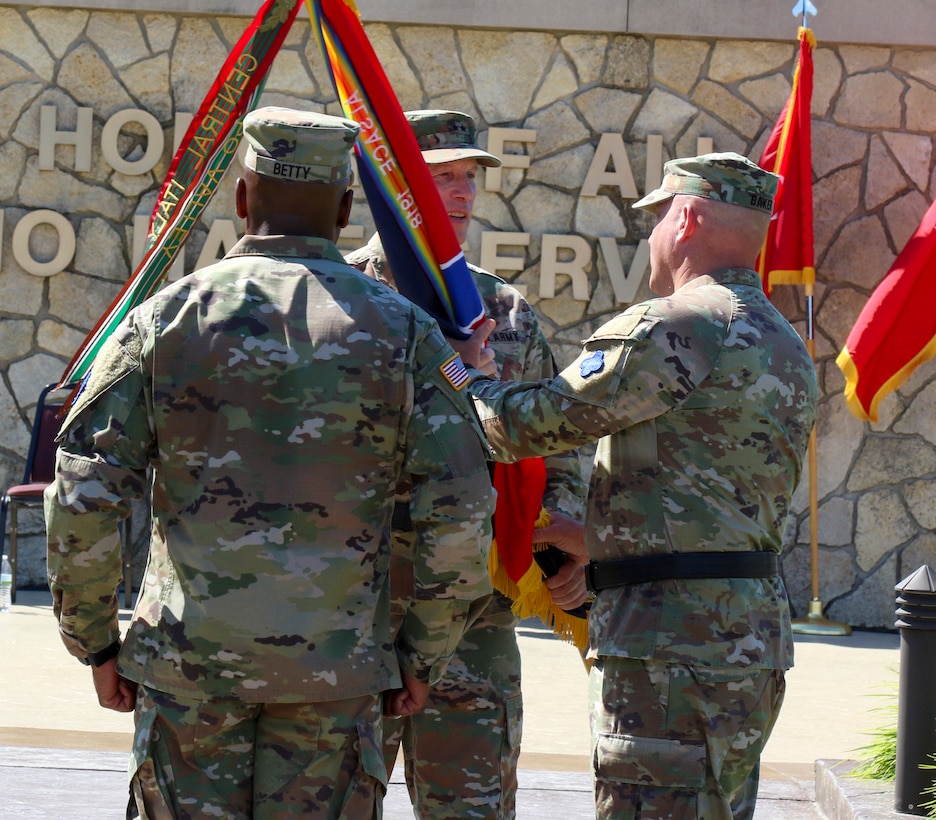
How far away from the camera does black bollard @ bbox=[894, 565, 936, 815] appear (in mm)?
4145

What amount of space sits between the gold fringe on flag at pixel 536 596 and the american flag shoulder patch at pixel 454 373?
2.77 ft

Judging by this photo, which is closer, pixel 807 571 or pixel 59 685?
pixel 59 685

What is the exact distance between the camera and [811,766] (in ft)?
16.5

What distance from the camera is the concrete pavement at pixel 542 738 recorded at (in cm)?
430

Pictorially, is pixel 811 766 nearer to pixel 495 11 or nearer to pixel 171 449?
pixel 171 449

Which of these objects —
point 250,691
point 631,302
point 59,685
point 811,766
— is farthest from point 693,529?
point 631,302

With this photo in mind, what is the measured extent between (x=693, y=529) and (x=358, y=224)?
5.76m

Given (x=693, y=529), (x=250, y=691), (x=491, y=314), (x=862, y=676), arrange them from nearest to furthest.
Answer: (x=250, y=691), (x=693, y=529), (x=491, y=314), (x=862, y=676)

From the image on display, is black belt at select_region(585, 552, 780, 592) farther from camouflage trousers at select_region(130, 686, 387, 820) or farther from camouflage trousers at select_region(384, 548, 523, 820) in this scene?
camouflage trousers at select_region(130, 686, 387, 820)

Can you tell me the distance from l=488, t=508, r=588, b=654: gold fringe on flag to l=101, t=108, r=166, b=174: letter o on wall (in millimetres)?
5471

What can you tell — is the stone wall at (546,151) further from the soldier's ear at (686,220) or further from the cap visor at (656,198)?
the soldier's ear at (686,220)

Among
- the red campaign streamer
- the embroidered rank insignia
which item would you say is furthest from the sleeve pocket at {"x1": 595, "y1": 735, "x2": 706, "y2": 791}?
the red campaign streamer

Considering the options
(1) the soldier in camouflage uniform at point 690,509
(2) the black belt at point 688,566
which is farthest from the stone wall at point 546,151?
(2) the black belt at point 688,566

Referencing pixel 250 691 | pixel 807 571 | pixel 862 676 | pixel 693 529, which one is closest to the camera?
pixel 250 691
